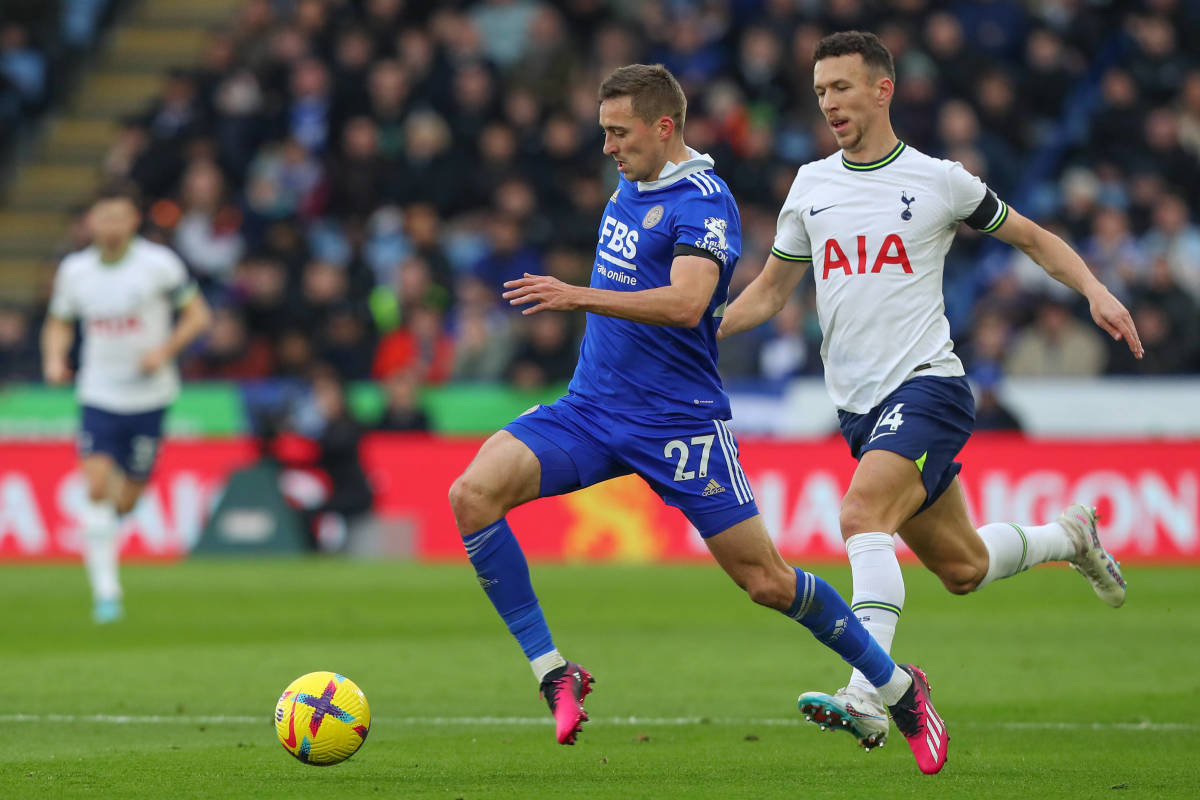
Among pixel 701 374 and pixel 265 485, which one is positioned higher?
pixel 701 374

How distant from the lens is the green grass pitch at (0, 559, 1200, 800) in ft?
21.7

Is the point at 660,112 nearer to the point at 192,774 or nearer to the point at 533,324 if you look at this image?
the point at 192,774

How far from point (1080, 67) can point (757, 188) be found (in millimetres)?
4557

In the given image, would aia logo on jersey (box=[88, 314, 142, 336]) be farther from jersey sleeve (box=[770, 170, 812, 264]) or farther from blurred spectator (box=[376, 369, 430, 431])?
jersey sleeve (box=[770, 170, 812, 264])

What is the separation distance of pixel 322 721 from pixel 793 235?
2818 millimetres

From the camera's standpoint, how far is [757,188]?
2038 centimetres

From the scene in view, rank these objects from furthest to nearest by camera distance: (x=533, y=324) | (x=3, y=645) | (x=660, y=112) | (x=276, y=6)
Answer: (x=276, y=6)
(x=533, y=324)
(x=3, y=645)
(x=660, y=112)

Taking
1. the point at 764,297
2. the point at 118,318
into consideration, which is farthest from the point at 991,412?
the point at 764,297

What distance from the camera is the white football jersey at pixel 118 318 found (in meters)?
13.5

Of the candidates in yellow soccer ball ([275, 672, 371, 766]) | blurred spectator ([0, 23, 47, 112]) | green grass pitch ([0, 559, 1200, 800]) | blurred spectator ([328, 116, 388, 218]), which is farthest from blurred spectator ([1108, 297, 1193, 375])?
blurred spectator ([0, 23, 47, 112])

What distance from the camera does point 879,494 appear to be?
23.9ft

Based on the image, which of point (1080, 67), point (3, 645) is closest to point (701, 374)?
point (3, 645)

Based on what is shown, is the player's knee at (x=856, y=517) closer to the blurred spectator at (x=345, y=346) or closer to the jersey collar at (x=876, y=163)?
the jersey collar at (x=876, y=163)

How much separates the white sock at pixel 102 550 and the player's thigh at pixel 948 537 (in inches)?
275
